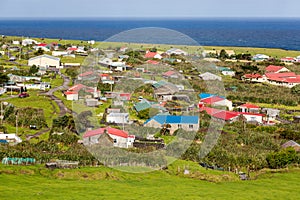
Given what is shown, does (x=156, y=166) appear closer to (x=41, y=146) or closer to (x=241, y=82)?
(x=41, y=146)

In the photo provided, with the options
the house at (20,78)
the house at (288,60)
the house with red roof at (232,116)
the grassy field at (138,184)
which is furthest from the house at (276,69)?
the grassy field at (138,184)

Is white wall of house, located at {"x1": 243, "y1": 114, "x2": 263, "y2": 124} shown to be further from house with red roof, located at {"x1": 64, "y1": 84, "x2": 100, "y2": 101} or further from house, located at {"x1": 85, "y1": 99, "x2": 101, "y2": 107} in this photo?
house with red roof, located at {"x1": 64, "y1": 84, "x2": 100, "y2": 101}

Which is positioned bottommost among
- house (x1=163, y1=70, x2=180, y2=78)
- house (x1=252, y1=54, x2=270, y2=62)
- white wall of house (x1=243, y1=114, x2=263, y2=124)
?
white wall of house (x1=243, y1=114, x2=263, y2=124)

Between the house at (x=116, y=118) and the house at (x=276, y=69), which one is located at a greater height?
the house at (x=276, y=69)

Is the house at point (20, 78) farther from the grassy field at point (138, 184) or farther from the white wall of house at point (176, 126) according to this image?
the grassy field at point (138, 184)

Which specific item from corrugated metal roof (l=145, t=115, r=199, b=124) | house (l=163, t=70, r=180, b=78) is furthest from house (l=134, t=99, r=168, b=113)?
house (l=163, t=70, r=180, b=78)

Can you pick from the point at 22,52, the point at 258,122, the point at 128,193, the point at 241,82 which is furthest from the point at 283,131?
the point at 22,52
